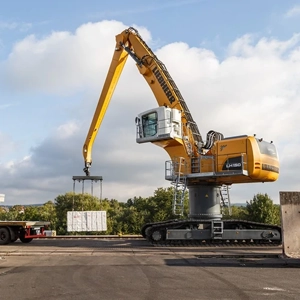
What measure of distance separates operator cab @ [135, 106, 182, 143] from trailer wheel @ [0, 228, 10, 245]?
8.09 m

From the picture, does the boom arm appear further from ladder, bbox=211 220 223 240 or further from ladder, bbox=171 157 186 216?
ladder, bbox=211 220 223 240

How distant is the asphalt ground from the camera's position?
8.28 metres

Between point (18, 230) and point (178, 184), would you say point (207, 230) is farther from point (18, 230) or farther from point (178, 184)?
point (18, 230)

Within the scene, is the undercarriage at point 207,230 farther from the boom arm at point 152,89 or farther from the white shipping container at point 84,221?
the white shipping container at point 84,221

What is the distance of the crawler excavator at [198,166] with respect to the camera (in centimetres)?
1903

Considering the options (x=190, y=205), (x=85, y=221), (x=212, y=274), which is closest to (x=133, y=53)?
(x=190, y=205)

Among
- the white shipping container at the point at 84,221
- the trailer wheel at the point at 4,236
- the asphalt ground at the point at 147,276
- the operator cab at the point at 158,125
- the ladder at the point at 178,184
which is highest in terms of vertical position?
the operator cab at the point at 158,125

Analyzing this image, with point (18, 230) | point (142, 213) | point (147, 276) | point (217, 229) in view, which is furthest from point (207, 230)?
point (142, 213)

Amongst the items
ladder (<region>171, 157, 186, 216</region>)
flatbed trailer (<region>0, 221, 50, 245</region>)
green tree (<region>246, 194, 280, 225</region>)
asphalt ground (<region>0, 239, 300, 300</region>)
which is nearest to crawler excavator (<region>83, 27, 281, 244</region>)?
ladder (<region>171, 157, 186, 216</region>)

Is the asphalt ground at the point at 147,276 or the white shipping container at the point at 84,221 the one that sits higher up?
the white shipping container at the point at 84,221

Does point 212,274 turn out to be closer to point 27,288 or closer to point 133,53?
point 27,288

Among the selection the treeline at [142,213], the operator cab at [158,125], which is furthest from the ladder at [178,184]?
the treeline at [142,213]

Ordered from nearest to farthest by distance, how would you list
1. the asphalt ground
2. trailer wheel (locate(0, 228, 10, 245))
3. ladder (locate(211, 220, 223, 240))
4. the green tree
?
the asphalt ground, ladder (locate(211, 220, 223, 240)), trailer wheel (locate(0, 228, 10, 245)), the green tree

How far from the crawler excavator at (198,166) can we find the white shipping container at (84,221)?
21.4 ft
